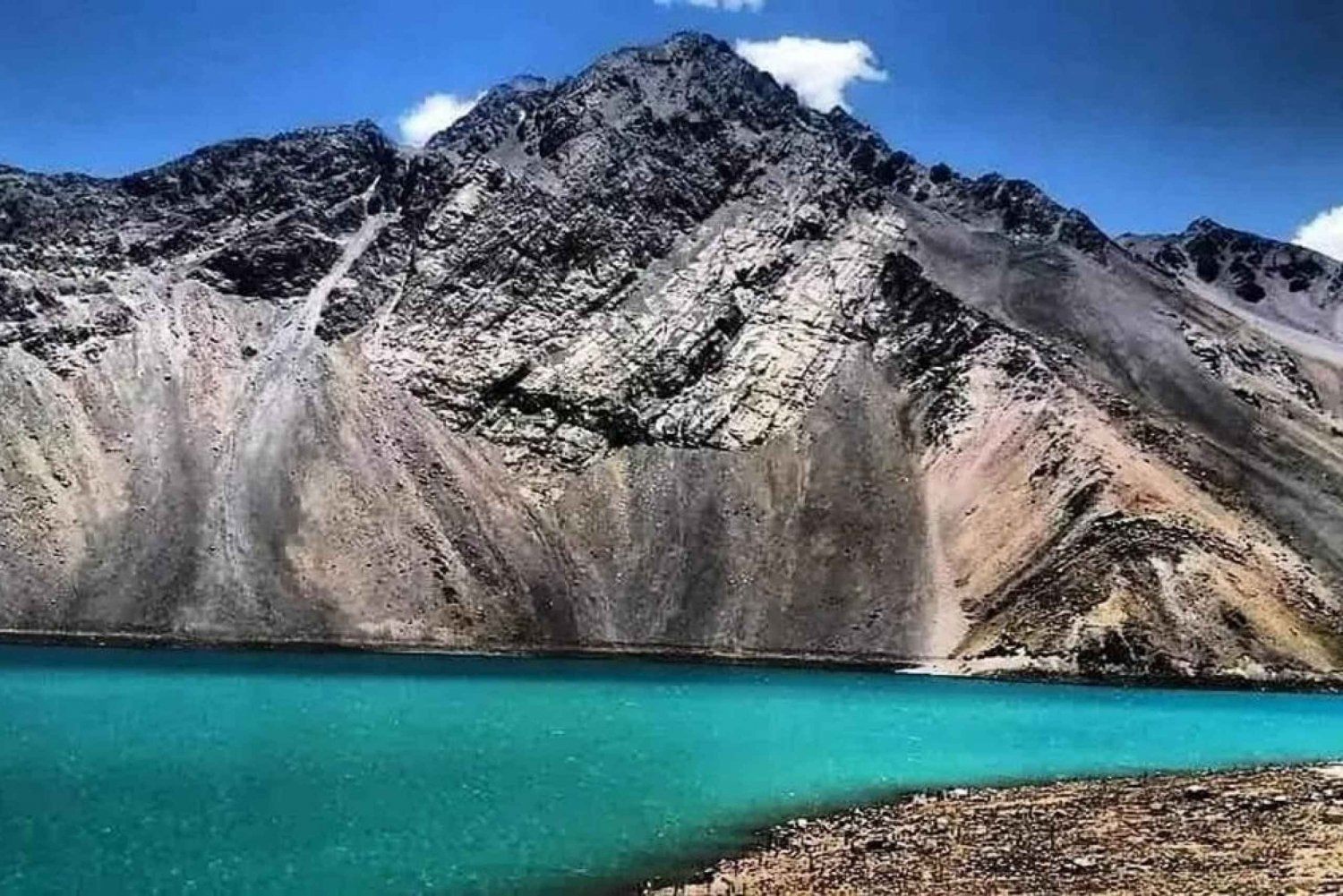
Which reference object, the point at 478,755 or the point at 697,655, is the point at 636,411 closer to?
the point at 697,655

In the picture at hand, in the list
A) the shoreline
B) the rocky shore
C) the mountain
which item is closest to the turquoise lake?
the rocky shore

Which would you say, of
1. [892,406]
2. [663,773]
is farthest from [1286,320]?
[663,773]

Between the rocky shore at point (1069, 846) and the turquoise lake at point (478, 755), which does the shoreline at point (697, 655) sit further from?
the rocky shore at point (1069, 846)

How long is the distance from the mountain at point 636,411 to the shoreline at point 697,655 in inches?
A: 38.6

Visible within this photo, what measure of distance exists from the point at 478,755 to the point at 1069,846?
1938 centimetres

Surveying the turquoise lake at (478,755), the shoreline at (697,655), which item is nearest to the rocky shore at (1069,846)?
the turquoise lake at (478,755)

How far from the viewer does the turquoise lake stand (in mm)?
25188

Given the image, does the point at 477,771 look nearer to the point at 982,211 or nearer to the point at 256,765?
the point at 256,765

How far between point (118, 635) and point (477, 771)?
5350 cm

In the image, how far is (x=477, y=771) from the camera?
36938 millimetres

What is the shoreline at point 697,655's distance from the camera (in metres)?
80.0

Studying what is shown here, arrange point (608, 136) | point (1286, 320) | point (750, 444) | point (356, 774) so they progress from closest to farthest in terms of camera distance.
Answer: point (356, 774), point (750, 444), point (608, 136), point (1286, 320)

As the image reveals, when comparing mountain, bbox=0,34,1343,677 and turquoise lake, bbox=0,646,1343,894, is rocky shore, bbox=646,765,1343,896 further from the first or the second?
mountain, bbox=0,34,1343,677

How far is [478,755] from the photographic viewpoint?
40.2 m
